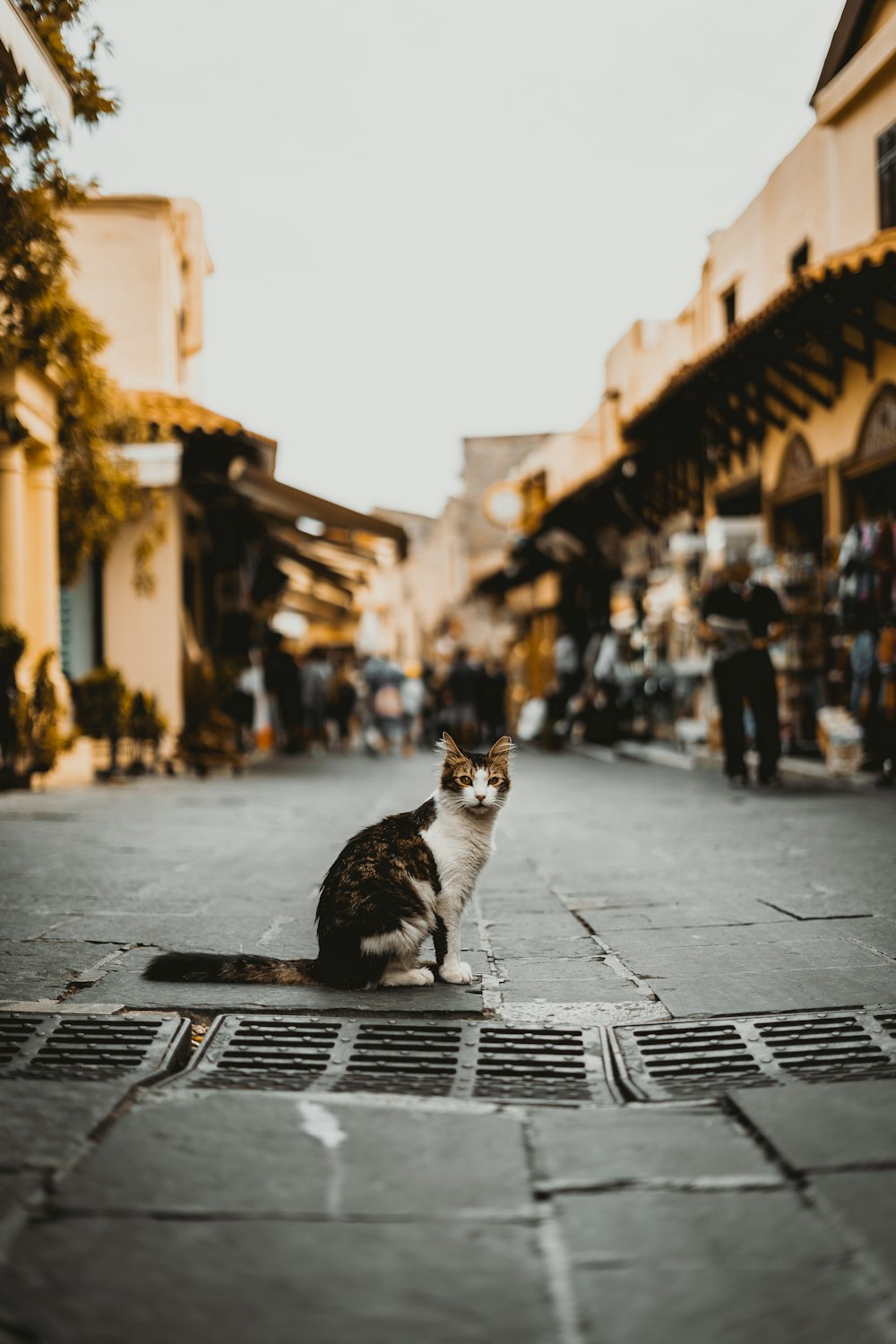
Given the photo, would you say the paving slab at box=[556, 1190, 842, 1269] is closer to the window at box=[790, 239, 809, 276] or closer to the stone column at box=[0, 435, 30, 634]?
the stone column at box=[0, 435, 30, 634]

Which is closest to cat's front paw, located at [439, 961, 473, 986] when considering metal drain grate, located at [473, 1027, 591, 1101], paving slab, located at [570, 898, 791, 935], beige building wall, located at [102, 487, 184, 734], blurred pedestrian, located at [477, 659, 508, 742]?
metal drain grate, located at [473, 1027, 591, 1101]

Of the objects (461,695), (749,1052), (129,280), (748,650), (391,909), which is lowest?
(749,1052)

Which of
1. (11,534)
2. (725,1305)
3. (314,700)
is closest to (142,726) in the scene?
(11,534)

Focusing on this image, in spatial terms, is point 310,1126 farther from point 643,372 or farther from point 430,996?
point 643,372

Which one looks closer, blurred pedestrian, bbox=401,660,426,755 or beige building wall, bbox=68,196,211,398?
beige building wall, bbox=68,196,211,398

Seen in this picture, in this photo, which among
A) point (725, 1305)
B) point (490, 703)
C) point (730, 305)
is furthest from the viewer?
point (490, 703)

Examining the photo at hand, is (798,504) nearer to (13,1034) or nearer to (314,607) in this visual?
(13,1034)

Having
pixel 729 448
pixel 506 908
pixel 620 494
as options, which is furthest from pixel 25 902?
pixel 620 494

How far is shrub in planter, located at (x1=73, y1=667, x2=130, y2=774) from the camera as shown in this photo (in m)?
13.9

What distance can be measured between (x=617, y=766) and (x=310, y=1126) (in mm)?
14152

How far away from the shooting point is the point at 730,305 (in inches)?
741

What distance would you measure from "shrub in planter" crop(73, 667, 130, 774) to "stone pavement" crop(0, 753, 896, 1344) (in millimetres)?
8348

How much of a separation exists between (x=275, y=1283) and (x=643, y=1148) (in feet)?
2.98

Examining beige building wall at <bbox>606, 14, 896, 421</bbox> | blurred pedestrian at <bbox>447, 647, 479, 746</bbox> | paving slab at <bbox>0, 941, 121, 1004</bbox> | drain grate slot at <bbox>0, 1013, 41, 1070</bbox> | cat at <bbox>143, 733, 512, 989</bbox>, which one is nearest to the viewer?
drain grate slot at <bbox>0, 1013, 41, 1070</bbox>
